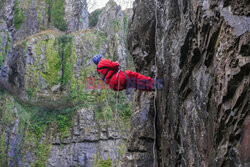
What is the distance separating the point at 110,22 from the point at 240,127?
15518 millimetres

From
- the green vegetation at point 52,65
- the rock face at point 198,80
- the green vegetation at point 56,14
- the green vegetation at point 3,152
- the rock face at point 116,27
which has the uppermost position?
the green vegetation at point 56,14

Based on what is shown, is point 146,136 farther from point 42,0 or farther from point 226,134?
point 42,0

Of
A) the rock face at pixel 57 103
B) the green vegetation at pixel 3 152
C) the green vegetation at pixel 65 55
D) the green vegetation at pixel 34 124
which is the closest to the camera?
the green vegetation at pixel 3 152

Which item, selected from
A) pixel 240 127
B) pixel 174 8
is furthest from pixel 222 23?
pixel 174 8

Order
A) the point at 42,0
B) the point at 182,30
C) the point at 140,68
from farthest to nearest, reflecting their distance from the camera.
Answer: the point at 42,0, the point at 140,68, the point at 182,30

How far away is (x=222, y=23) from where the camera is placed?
2721 millimetres

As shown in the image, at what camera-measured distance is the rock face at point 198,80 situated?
96.1 inches

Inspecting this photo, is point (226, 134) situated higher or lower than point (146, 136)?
higher

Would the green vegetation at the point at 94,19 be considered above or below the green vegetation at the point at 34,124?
above

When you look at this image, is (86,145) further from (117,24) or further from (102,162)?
(117,24)

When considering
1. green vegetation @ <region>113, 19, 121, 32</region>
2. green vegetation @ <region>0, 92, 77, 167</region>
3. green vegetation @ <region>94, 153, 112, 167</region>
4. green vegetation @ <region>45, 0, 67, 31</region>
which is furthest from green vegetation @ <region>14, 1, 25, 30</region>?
green vegetation @ <region>94, 153, 112, 167</region>

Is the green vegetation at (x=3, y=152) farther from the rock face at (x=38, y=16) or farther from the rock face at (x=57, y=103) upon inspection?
the rock face at (x=38, y=16)

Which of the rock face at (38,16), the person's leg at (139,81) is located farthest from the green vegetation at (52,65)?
the person's leg at (139,81)

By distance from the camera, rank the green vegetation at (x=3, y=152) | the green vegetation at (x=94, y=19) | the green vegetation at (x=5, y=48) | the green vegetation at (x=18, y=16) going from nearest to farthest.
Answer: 1. the green vegetation at (x=3, y=152)
2. the green vegetation at (x=5, y=48)
3. the green vegetation at (x=18, y=16)
4. the green vegetation at (x=94, y=19)
